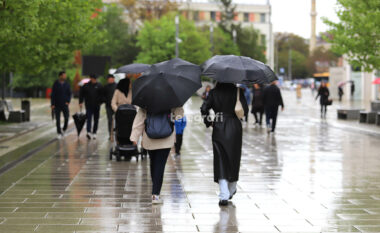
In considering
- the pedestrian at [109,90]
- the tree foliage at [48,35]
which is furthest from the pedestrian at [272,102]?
the tree foliage at [48,35]

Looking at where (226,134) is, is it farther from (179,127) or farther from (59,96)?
(59,96)

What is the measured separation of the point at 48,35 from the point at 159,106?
14422 mm

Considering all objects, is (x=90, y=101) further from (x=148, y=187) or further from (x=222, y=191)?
(x=222, y=191)

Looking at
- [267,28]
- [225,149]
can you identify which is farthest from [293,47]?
[225,149]

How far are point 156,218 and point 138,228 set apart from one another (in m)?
0.59

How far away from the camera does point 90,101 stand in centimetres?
1880

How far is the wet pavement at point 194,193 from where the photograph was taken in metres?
7.44

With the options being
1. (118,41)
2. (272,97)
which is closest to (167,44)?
(118,41)

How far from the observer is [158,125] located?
8.75 m

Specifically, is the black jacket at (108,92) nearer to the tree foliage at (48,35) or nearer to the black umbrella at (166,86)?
the tree foliage at (48,35)

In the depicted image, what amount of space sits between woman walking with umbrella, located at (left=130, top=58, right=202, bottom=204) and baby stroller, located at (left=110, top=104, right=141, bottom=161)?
4247mm

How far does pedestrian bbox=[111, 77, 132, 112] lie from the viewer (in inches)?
543

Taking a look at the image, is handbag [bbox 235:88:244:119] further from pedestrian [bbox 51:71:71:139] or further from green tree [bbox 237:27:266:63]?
green tree [bbox 237:27:266:63]

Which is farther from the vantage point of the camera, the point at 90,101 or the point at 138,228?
the point at 90,101
